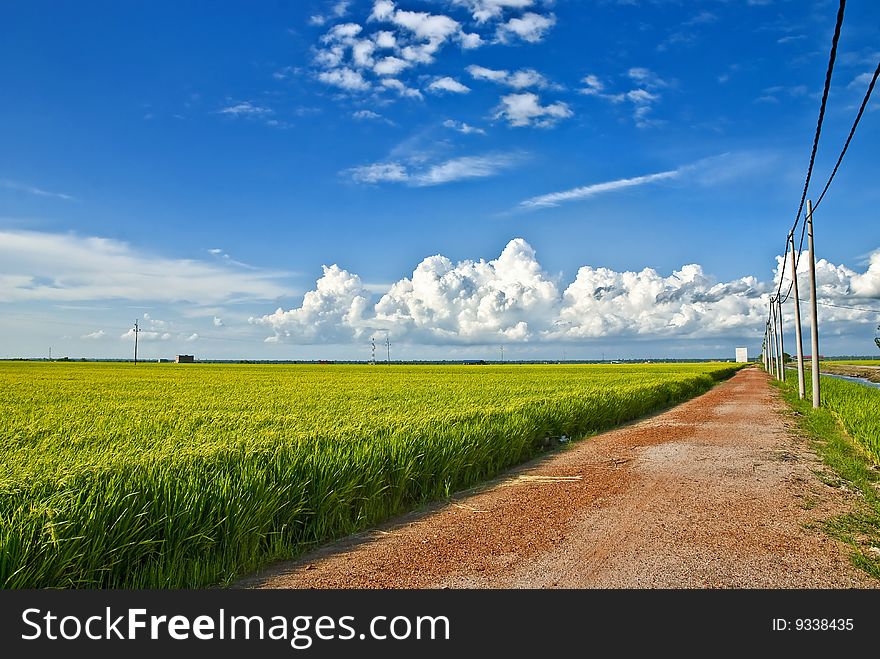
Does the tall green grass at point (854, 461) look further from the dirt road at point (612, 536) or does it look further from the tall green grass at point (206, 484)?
the tall green grass at point (206, 484)

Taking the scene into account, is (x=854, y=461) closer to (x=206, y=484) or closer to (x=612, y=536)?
(x=612, y=536)

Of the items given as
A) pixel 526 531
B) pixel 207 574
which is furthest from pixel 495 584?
pixel 207 574

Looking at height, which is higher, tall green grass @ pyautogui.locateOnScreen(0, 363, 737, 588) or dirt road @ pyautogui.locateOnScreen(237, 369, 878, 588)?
tall green grass @ pyautogui.locateOnScreen(0, 363, 737, 588)

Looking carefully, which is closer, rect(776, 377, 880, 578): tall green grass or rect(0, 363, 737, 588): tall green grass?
rect(0, 363, 737, 588): tall green grass

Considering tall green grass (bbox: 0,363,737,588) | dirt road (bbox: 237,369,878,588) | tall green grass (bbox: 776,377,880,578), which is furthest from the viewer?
tall green grass (bbox: 776,377,880,578)

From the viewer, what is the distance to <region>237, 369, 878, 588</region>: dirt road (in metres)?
5.66

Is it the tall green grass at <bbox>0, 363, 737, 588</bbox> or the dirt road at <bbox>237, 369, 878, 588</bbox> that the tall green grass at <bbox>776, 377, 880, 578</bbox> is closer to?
the dirt road at <bbox>237, 369, 878, 588</bbox>

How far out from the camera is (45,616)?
445 centimetres

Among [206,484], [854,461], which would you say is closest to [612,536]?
[206,484]

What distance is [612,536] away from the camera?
6.89m

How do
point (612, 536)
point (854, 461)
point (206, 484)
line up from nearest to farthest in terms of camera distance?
point (206, 484) < point (612, 536) < point (854, 461)

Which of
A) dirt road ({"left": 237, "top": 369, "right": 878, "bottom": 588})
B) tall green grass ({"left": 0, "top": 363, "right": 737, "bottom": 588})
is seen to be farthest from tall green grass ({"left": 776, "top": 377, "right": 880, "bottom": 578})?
tall green grass ({"left": 0, "top": 363, "right": 737, "bottom": 588})

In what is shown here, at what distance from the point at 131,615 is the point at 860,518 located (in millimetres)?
7442

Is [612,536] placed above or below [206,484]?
below
